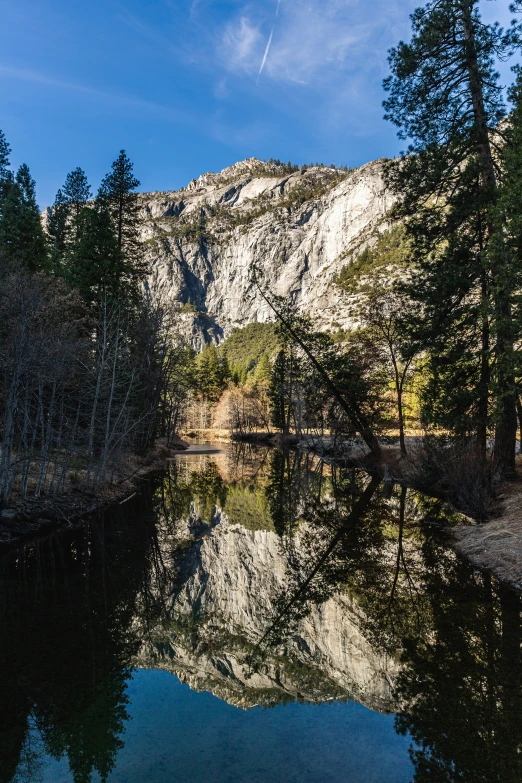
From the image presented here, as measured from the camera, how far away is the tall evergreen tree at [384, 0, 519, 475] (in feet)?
47.9

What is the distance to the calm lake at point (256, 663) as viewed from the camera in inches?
174

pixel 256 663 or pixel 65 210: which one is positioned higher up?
pixel 65 210

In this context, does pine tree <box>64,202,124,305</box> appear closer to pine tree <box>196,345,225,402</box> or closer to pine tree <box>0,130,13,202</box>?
pine tree <box>0,130,13,202</box>

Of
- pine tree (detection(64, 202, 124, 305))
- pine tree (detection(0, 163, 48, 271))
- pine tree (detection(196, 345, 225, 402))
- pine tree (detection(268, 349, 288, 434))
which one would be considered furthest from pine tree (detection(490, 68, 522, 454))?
pine tree (detection(196, 345, 225, 402))

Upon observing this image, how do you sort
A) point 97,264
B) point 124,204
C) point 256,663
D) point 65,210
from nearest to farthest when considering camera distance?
point 256,663
point 97,264
point 124,204
point 65,210

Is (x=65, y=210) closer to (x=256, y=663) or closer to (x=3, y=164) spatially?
(x=3, y=164)

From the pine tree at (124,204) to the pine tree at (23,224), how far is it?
6.41 metres

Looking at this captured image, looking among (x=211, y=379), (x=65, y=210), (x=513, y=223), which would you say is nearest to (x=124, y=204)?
(x=65, y=210)

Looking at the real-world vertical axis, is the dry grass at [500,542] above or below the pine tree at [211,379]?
below

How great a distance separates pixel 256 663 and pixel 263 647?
411 mm

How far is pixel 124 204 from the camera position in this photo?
30828mm

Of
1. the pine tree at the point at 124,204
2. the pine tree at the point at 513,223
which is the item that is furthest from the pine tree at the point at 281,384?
the pine tree at the point at 513,223

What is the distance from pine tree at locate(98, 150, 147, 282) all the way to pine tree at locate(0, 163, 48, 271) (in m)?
6.41

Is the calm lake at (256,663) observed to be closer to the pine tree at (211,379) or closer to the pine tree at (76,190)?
the pine tree at (76,190)
